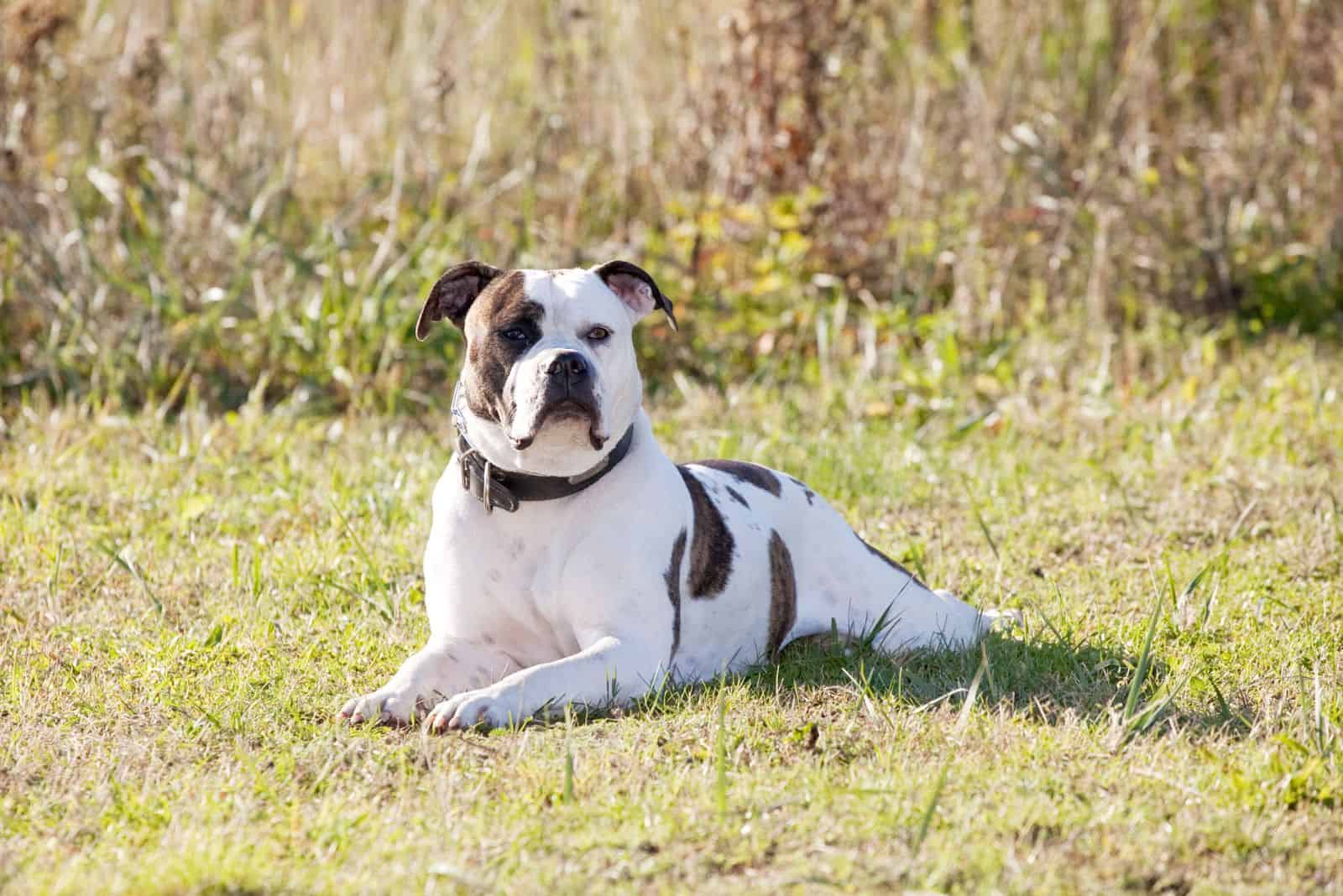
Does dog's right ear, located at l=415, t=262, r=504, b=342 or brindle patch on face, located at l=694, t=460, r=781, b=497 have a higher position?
dog's right ear, located at l=415, t=262, r=504, b=342

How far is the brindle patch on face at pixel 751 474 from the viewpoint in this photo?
14.6 feet

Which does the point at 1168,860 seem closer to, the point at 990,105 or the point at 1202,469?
the point at 1202,469

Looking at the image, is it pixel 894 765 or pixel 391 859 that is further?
pixel 894 765

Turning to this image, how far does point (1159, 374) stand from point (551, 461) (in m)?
4.58

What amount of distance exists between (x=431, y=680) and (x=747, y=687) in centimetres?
74

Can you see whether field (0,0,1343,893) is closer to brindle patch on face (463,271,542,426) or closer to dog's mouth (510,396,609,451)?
dog's mouth (510,396,609,451)

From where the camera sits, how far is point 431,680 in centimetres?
386

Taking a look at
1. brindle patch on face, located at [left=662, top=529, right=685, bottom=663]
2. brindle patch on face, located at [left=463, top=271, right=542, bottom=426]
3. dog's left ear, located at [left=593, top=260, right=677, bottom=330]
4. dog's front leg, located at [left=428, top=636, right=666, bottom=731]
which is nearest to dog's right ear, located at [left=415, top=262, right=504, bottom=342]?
brindle patch on face, located at [left=463, top=271, right=542, bottom=426]

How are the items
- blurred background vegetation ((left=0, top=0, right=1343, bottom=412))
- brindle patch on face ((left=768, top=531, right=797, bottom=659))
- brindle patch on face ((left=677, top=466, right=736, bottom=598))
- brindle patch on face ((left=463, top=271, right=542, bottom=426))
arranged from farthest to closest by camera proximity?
1. blurred background vegetation ((left=0, top=0, right=1343, bottom=412))
2. brindle patch on face ((left=768, top=531, right=797, bottom=659))
3. brindle patch on face ((left=677, top=466, right=736, bottom=598))
4. brindle patch on face ((left=463, top=271, right=542, bottom=426))

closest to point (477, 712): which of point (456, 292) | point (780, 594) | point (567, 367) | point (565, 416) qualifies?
point (565, 416)

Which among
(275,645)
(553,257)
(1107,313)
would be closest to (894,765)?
(275,645)

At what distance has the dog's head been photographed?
3.70 metres

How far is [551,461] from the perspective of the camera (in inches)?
152

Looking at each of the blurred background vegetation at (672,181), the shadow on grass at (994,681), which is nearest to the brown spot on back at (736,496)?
the shadow on grass at (994,681)
